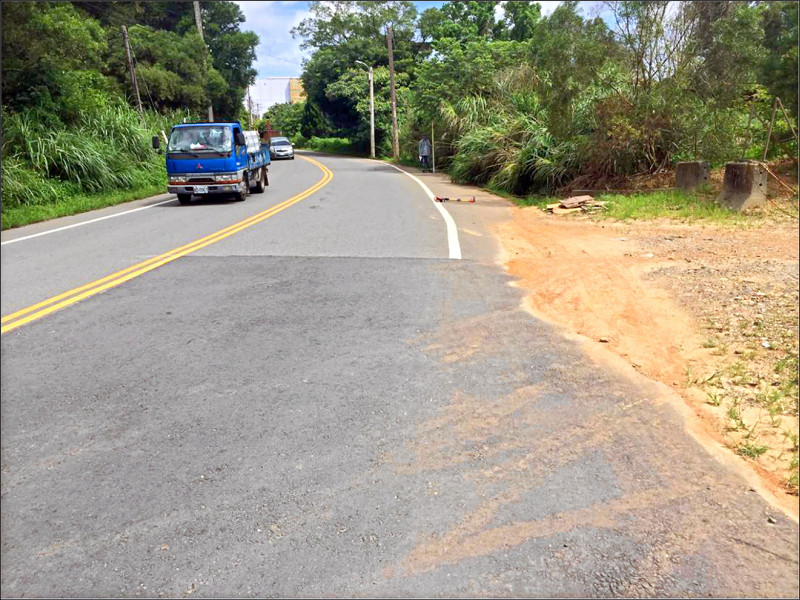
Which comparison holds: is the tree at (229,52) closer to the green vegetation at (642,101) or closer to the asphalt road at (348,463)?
the green vegetation at (642,101)

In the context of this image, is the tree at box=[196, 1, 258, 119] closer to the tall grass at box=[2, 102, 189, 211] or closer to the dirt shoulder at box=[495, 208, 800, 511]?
the tall grass at box=[2, 102, 189, 211]

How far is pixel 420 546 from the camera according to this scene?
2.88m

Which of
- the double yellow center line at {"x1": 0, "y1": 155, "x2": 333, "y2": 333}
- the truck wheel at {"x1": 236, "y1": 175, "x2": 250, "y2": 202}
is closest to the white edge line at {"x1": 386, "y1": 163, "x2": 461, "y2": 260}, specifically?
the double yellow center line at {"x1": 0, "y1": 155, "x2": 333, "y2": 333}

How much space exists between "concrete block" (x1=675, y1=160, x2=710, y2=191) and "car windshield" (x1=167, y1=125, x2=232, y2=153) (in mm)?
11280

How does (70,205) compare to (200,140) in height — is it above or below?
below

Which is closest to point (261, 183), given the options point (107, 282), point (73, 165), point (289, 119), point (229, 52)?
point (73, 165)

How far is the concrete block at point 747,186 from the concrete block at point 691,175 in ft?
5.32

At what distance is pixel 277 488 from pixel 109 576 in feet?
2.95

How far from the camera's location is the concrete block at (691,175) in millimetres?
14328

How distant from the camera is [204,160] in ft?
53.4

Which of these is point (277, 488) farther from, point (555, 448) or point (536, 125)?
point (536, 125)

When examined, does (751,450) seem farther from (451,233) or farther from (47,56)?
(47,56)

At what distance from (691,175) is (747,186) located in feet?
7.34

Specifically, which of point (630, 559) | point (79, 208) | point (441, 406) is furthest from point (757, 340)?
point (79, 208)
